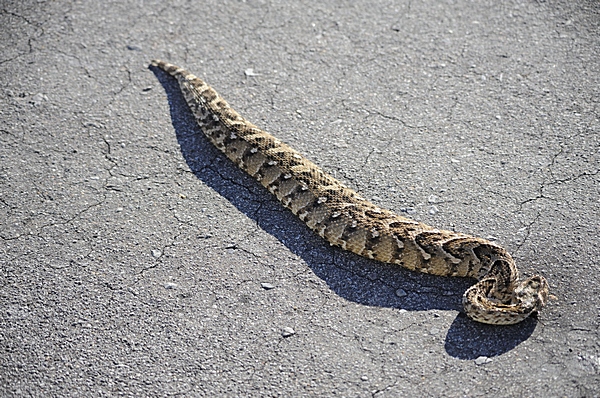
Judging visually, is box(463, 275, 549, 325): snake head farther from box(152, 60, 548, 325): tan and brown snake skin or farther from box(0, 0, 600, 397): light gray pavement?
box(0, 0, 600, 397): light gray pavement

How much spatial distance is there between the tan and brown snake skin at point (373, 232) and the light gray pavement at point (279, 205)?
14 cm

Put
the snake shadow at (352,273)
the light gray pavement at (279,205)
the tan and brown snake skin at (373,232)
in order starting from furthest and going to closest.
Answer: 1. the tan and brown snake skin at (373,232)
2. the snake shadow at (352,273)
3. the light gray pavement at (279,205)

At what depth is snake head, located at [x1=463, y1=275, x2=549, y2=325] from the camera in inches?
218

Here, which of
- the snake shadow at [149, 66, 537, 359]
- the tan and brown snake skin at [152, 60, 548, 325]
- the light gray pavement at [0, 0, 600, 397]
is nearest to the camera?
the light gray pavement at [0, 0, 600, 397]

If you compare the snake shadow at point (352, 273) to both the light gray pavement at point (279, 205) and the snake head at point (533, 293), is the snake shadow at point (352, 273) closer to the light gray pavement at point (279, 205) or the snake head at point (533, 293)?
the light gray pavement at point (279, 205)

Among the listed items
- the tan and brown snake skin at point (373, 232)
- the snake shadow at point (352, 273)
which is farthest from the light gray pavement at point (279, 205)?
the tan and brown snake skin at point (373, 232)

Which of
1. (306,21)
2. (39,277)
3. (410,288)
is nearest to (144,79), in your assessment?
(306,21)

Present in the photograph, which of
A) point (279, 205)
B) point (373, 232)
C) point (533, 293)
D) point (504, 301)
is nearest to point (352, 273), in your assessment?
point (373, 232)

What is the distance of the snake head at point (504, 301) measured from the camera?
553 centimetres

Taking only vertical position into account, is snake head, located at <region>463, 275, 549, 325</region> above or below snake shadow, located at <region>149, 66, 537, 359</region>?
above

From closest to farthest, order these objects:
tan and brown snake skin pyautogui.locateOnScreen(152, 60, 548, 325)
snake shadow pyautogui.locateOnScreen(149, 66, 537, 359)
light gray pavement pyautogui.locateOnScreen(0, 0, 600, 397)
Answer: light gray pavement pyautogui.locateOnScreen(0, 0, 600, 397) → snake shadow pyautogui.locateOnScreen(149, 66, 537, 359) → tan and brown snake skin pyautogui.locateOnScreen(152, 60, 548, 325)

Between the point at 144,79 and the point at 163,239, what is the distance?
8.74 ft

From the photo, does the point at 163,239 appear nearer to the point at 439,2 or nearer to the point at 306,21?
the point at 306,21

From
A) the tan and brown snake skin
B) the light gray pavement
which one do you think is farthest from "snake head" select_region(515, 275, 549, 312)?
the light gray pavement
